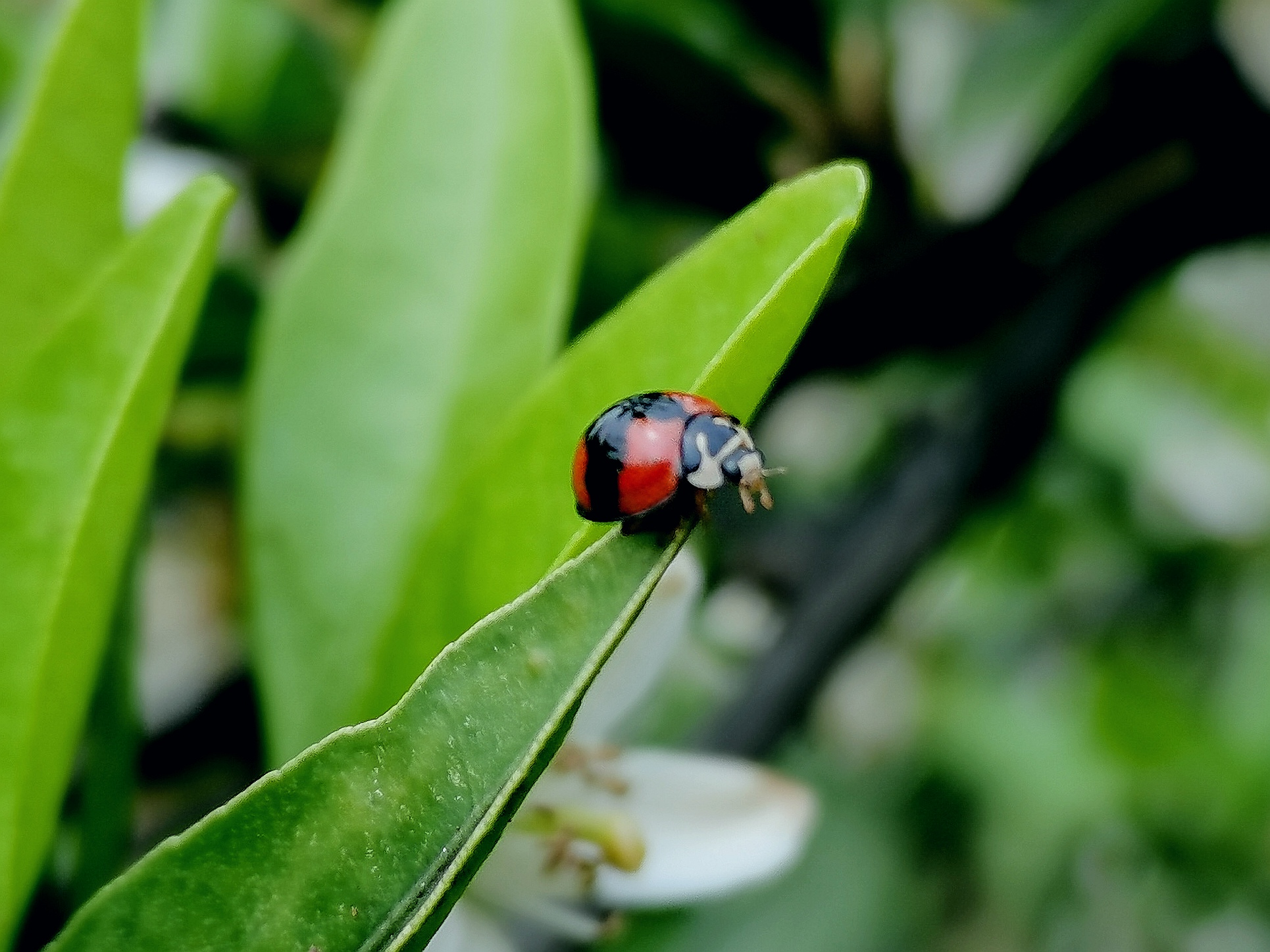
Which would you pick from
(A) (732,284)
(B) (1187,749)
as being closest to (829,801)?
(B) (1187,749)

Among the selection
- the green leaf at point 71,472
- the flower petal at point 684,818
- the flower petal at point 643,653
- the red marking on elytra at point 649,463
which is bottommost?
the flower petal at point 684,818

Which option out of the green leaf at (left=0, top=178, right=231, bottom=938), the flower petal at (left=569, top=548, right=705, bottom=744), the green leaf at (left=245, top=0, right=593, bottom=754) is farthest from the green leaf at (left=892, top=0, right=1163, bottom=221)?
the green leaf at (left=0, top=178, right=231, bottom=938)

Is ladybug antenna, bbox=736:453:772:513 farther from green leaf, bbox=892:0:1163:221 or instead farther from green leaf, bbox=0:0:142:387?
green leaf, bbox=892:0:1163:221

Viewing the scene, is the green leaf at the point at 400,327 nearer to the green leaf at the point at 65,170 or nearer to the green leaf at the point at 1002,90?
the green leaf at the point at 65,170

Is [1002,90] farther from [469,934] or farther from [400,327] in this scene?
[469,934]

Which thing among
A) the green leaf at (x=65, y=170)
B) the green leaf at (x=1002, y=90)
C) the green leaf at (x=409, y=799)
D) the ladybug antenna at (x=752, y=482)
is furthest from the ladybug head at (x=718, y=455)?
the green leaf at (x=1002, y=90)

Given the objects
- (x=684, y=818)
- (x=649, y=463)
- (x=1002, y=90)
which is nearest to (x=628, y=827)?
(x=684, y=818)
